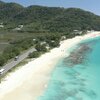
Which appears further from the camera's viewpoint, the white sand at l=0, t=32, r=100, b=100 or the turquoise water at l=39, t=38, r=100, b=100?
the turquoise water at l=39, t=38, r=100, b=100

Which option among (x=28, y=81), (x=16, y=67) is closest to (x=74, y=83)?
(x=28, y=81)

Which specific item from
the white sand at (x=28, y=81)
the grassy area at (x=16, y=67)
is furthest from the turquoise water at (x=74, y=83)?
the grassy area at (x=16, y=67)

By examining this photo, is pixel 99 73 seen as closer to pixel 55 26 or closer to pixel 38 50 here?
pixel 38 50

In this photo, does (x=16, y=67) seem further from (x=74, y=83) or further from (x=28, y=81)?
(x=74, y=83)

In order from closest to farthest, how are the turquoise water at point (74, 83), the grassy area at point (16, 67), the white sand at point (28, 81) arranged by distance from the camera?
the white sand at point (28, 81) → the turquoise water at point (74, 83) → the grassy area at point (16, 67)

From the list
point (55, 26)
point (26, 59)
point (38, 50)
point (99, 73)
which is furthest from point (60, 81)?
point (55, 26)

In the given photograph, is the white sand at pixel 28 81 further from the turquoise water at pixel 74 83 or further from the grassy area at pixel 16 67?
the turquoise water at pixel 74 83

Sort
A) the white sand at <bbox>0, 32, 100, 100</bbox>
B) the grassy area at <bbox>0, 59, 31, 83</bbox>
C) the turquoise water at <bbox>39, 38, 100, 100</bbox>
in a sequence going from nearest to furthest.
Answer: the white sand at <bbox>0, 32, 100, 100</bbox> < the turquoise water at <bbox>39, 38, 100, 100</bbox> < the grassy area at <bbox>0, 59, 31, 83</bbox>

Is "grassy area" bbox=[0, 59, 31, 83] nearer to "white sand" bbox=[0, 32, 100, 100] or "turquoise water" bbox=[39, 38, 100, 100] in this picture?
"white sand" bbox=[0, 32, 100, 100]

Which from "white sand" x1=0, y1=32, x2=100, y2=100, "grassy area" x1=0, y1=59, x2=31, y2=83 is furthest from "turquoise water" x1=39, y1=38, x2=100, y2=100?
"grassy area" x1=0, y1=59, x2=31, y2=83
